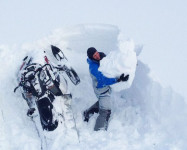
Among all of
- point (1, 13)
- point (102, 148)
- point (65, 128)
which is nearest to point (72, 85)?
point (65, 128)

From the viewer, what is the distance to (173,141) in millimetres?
4895

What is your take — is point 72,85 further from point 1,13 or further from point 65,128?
point 1,13

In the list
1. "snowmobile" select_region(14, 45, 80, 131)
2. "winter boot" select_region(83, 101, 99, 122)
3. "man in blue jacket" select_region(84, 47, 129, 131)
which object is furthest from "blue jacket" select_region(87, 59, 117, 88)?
"snowmobile" select_region(14, 45, 80, 131)

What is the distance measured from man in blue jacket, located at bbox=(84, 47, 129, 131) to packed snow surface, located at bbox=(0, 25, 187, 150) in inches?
5.2

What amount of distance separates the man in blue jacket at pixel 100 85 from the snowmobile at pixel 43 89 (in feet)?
2.43

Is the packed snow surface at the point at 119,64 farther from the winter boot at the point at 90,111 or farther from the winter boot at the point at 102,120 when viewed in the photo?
the winter boot at the point at 90,111

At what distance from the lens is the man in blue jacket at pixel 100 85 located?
532 cm

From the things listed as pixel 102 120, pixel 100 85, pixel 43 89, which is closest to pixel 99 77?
pixel 100 85

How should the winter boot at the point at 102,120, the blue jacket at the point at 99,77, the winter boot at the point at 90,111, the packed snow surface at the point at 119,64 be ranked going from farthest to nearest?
the winter boot at the point at 90,111, the winter boot at the point at 102,120, the blue jacket at the point at 99,77, the packed snow surface at the point at 119,64

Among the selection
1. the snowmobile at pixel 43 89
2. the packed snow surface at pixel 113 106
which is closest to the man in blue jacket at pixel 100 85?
the packed snow surface at pixel 113 106

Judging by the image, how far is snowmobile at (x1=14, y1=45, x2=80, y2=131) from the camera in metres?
5.34

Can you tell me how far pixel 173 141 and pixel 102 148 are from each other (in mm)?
1263

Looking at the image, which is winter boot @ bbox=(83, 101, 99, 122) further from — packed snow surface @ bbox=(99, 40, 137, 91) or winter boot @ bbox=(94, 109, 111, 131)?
packed snow surface @ bbox=(99, 40, 137, 91)

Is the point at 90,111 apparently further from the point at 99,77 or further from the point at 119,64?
the point at 119,64
